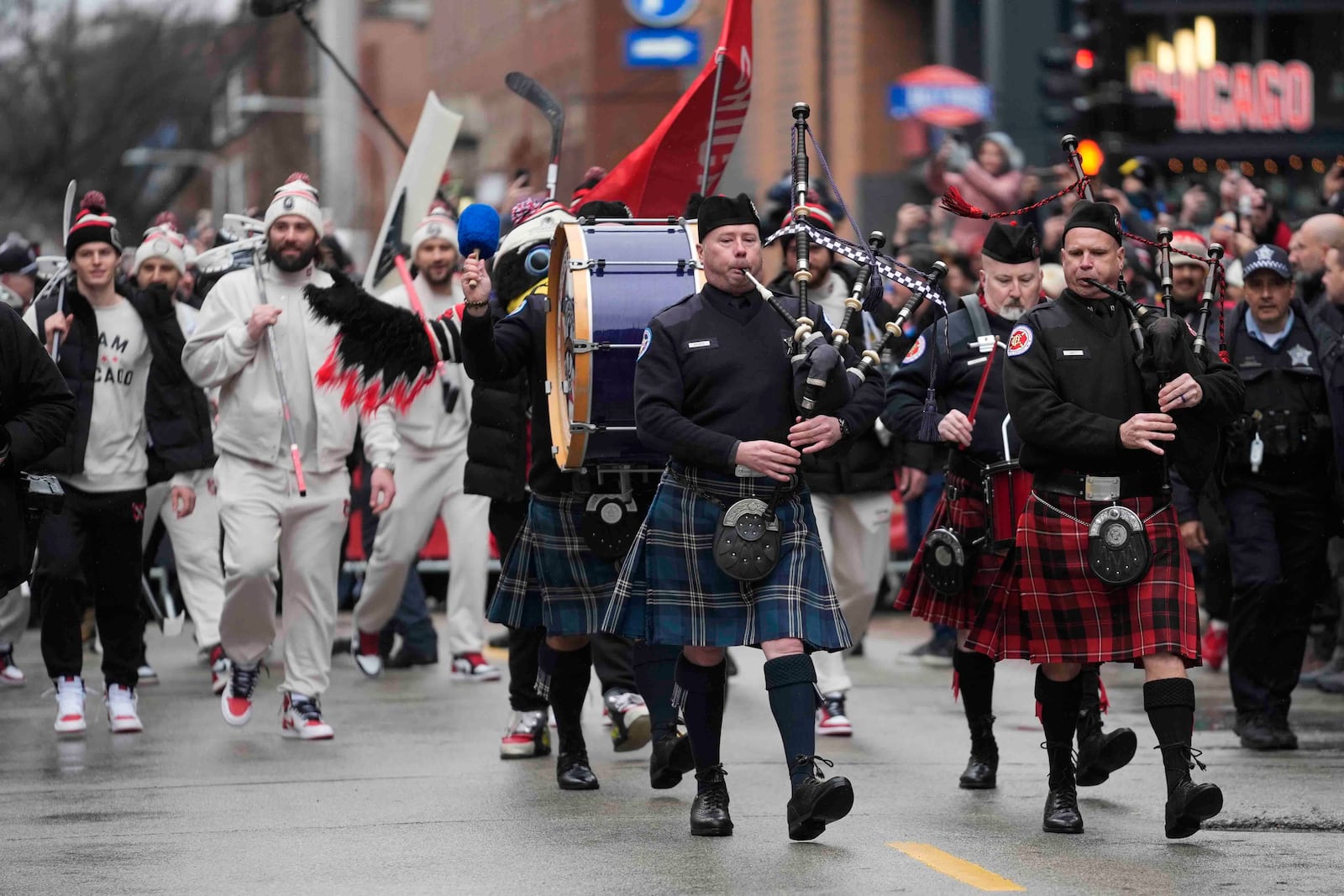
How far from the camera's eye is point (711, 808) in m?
7.30

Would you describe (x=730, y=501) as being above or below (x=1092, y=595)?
above

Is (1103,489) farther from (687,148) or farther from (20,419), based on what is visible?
(20,419)

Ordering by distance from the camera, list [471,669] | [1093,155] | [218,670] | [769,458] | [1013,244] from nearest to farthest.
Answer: [769,458] < [1013,244] < [218,670] < [471,669] < [1093,155]

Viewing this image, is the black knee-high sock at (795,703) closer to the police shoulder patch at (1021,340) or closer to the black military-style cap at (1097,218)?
the police shoulder patch at (1021,340)

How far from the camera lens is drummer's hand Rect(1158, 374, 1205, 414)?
7.08 m

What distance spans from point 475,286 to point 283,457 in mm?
1900

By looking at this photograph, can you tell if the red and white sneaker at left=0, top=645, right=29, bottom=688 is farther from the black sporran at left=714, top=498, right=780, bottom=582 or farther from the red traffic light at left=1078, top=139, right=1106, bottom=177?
the red traffic light at left=1078, top=139, right=1106, bottom=177

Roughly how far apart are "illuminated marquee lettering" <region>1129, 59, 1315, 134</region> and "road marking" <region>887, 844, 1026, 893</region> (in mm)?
24159

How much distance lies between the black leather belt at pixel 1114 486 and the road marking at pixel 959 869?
47.4 inches

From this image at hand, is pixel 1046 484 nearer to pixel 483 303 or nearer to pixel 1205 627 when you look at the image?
pixel 483 303

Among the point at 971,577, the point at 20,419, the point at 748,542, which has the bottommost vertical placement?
the point at 971,577

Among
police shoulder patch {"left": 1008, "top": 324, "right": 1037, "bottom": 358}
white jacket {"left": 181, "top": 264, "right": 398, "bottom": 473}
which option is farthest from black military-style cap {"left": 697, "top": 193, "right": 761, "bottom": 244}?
white jacket {"left": 181, "top": 264, "right": 398, "bottom": 473}

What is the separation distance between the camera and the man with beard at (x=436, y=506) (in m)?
11.3

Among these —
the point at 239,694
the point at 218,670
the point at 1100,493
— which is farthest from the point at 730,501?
the point at 218,670
